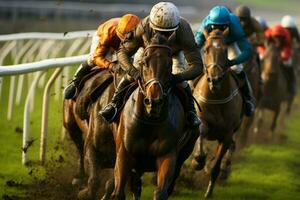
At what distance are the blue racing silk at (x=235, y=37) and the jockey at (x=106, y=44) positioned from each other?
1.54 meters

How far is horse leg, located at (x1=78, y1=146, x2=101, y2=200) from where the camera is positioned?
27.7ft

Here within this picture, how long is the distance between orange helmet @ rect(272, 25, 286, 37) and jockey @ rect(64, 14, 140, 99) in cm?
679

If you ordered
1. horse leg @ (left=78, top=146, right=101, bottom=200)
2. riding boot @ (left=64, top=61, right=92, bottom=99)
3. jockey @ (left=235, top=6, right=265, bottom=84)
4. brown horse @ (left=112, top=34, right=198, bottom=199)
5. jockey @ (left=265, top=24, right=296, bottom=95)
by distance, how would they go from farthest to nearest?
jockey @ (left=265, top=24, right=296, bottom=95) < jockey @ (left=235, top=6, right=265, bottom=84) < riding boot @ (left=64, top=61, right=92, bottom=99) < horse leg @ (left=78, top=146, right=101, bottom=200) < brown horse @ (left=112, top=34, right=198, bottom=199)

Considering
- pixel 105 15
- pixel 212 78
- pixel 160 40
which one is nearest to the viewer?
pixel 160 40

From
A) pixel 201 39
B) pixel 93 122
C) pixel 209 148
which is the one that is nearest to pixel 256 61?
pixel 209 148

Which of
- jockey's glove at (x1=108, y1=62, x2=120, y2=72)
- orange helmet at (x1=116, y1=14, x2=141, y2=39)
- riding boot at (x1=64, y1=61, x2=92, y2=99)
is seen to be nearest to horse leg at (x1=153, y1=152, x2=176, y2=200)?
jockey's glove at (x1=108, y1=62, x2=120, y2=72)

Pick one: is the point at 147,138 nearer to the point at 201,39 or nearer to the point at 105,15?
the point at 201,39

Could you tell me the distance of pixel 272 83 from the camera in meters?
16.0

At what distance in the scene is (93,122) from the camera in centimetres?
876

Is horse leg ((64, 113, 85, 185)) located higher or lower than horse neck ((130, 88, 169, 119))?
lower

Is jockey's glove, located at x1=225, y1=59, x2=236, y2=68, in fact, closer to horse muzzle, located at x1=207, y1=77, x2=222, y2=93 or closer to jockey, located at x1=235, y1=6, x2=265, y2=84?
horse muzzle, located at x1=207, y1=77, x2=222, y2=93

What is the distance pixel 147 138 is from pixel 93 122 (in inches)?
50.4

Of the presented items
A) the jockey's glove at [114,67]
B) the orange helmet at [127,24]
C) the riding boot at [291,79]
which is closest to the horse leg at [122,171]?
the jockey's glove at [114,67]

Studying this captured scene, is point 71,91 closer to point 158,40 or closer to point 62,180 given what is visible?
point 62,180
